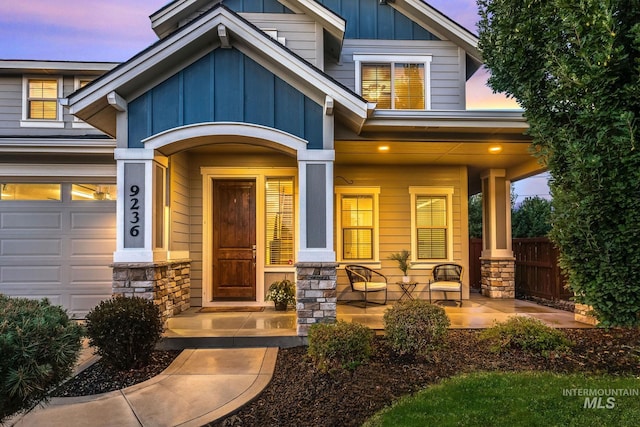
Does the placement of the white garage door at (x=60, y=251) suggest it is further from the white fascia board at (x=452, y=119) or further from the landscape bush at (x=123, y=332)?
the white fascia board at (x=452, y=119)

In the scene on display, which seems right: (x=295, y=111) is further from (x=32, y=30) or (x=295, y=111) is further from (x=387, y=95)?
(x=32, y=30)

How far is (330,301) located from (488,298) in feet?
17.0

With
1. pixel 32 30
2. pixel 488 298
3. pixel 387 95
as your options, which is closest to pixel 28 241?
pixel 387 95

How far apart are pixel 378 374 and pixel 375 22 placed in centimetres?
689

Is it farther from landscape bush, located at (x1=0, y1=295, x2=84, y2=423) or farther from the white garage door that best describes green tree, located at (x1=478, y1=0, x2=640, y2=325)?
the white garage door

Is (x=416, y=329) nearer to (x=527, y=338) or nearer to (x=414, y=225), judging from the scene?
(x=527, y=338)

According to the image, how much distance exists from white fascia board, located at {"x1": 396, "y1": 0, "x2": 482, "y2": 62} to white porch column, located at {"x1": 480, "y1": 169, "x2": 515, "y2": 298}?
2.76 m

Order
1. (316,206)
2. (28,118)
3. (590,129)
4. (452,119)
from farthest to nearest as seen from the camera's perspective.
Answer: (28,118) → (452,119) → (316,206) → (590,129)

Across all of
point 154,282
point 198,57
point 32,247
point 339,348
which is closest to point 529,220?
point 339,348

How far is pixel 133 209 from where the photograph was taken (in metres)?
5.45

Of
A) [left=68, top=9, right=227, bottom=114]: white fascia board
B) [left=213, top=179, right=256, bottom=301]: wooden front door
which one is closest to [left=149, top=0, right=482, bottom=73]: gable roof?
[left=68, top=9, right=227, bottom=114]: white fascia board

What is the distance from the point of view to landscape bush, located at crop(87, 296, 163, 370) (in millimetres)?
4352

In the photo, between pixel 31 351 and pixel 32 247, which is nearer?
pixel 31 351

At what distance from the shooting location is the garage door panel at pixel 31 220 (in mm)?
7207
